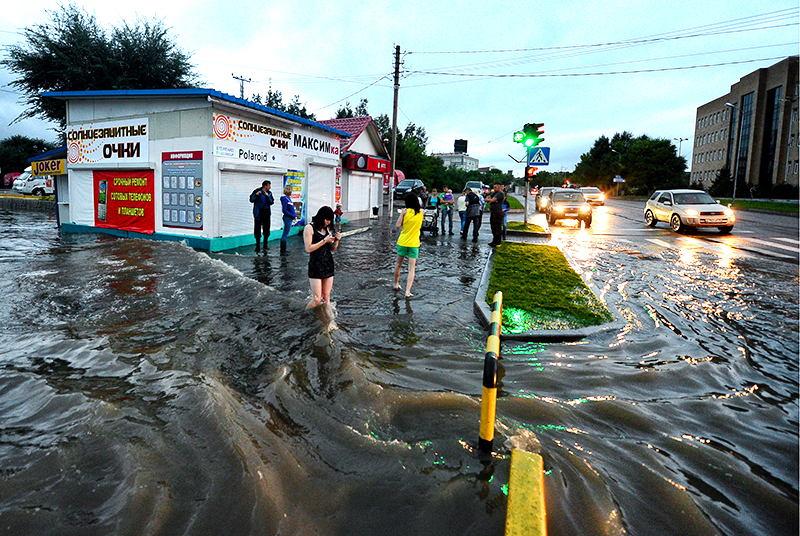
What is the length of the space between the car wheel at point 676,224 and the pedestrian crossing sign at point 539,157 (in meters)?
6.11

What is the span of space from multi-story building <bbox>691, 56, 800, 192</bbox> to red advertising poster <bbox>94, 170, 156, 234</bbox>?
1971 inches

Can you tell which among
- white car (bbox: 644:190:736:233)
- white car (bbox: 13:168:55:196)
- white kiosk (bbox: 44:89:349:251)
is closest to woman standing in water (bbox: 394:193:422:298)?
white kiosk (bbox: 44:89:349:251)

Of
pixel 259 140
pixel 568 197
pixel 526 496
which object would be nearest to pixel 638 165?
pixel 568 197

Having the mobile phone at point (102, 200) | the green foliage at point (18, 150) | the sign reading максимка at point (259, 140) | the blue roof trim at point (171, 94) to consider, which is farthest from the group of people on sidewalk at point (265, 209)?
the green foliage at point (18, 150)

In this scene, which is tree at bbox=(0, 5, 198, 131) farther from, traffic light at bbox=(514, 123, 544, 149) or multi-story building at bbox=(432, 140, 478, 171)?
multi-story building at bbox=(432, 140, 478, 171)

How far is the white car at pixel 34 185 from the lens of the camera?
1432 inches

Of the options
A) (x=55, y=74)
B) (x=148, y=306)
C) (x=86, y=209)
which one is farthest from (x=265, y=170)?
(x=55, y=74)

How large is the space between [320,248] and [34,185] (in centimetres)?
4075

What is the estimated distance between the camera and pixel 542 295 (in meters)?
8.25

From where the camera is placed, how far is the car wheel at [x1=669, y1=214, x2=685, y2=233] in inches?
788

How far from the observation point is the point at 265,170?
15.6 m

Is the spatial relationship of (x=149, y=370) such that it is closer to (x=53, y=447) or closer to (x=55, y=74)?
(x=53, y=447)

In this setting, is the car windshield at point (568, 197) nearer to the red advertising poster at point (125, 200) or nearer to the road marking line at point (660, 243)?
the road marking line at point (660, 243)

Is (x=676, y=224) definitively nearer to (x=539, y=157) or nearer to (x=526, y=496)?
(x=539, y=157)
